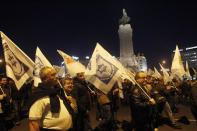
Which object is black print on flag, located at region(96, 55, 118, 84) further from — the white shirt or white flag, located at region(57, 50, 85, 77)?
the white shirt

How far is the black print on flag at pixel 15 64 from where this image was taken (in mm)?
8719

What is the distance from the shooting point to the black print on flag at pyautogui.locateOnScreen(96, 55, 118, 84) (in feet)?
30.1

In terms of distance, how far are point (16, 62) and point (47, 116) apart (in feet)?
13.6

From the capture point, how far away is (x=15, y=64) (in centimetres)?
888

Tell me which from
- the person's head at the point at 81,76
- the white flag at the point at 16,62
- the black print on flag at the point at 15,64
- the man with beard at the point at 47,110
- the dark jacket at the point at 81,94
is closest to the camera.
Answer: the man with beard at the point at 47,110

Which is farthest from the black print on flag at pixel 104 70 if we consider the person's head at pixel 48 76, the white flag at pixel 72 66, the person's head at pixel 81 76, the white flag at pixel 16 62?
the person's head at pixel 48 76

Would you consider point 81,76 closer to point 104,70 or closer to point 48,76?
point 104,70

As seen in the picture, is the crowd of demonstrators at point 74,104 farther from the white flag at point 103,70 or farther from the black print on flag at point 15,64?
the black print on flag at point 15,64

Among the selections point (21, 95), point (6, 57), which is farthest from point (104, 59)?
point (21, 95)

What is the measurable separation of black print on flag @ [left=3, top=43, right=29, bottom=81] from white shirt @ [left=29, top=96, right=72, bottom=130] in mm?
3938

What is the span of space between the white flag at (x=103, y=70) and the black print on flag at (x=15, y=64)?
6.63 ft

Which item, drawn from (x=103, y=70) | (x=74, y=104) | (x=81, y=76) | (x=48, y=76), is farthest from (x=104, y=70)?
(x=48, y=76)

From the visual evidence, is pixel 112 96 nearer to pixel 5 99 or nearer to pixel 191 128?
pixel 191 128

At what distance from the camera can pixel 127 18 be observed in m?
117
